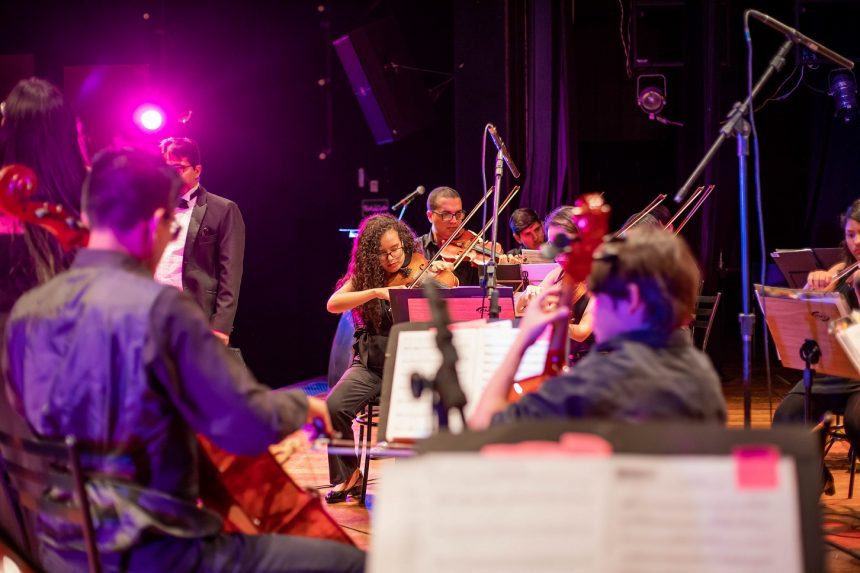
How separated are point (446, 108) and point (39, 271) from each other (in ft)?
20.7

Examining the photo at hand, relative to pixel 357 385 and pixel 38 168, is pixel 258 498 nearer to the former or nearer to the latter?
pixel 38 168

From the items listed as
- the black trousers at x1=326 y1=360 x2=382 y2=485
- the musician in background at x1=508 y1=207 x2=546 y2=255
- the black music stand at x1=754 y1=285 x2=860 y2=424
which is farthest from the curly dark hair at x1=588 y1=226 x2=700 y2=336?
the musician in background at x1=508 y1=207 x2=546 y2=255

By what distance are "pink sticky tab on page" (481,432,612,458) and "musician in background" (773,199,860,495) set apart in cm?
280

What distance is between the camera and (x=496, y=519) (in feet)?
3.87

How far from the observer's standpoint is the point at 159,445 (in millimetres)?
1679

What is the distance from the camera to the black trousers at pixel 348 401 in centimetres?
420

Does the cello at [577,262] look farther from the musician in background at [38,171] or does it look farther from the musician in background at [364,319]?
the musician in background at [364,319]

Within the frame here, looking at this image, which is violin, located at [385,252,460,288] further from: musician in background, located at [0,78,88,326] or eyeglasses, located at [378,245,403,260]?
musician in background, located at [0,78,88,326]

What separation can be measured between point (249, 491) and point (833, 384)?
9.58 feet

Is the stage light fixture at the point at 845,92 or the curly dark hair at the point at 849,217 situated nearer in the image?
the curly dark hair at the point at 849,217

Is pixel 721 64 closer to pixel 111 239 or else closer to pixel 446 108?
pixel 446 108

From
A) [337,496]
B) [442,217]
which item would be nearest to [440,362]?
[337,496]

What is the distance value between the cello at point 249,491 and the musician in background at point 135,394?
0.46 ft

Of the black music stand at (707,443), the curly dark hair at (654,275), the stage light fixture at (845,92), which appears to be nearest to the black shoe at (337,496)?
the curly dark hair at (654,275)
